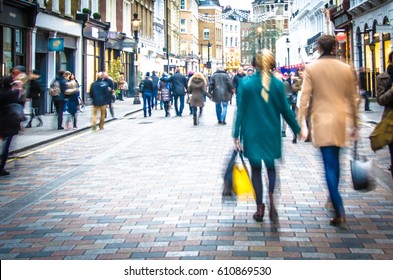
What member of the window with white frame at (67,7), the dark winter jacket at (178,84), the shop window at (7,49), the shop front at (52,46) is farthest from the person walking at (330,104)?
the window with white frame at (67,7)

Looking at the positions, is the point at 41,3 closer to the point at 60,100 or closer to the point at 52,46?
the point at 52,46

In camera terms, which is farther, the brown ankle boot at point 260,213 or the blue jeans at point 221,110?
the blue jeans at point 221,110

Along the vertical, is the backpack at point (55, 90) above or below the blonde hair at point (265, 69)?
above

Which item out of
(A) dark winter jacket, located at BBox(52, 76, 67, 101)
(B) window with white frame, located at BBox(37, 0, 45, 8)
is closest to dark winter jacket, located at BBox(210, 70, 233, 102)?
(A) dark winter jacket, located at BBox(52, 76, 67, 101)

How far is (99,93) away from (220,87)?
155 inches

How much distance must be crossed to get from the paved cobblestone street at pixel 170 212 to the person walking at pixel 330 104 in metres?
0.51

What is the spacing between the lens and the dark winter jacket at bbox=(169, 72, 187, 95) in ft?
80.0

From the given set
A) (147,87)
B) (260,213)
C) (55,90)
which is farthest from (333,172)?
(147,87)

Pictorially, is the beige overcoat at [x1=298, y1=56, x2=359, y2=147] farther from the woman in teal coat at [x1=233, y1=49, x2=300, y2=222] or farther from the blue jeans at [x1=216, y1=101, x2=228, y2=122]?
the blue jeans at [x1=216, y1=101, x2=228, y2=122]

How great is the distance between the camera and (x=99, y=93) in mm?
18797

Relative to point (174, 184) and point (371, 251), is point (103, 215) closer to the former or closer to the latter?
point (174, 184)

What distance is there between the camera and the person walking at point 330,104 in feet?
20.0

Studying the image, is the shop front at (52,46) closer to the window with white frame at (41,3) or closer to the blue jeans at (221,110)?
the window with white frame at (41,3)
